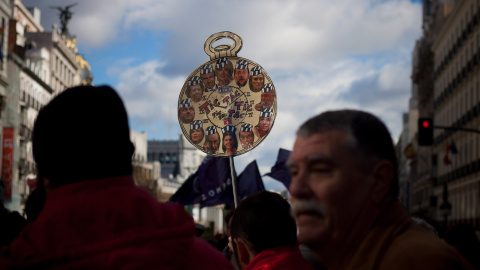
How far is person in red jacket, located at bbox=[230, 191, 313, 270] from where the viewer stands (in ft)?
13.9

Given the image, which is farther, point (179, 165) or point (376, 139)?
point (179, 165)

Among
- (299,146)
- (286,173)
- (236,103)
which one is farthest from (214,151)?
(286,173)

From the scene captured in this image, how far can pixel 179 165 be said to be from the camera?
17750cm

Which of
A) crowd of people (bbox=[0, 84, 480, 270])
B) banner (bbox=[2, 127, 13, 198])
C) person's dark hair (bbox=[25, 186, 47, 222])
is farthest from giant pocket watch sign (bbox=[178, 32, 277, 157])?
banner (bbox=[2, 127, 13, 198])

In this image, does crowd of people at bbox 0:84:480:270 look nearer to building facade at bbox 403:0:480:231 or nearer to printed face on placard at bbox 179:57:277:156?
printed face on placard at bbox 179:57:277:156

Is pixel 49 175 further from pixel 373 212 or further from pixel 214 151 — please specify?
pixel 214 151

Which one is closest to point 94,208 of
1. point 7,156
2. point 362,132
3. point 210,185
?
point 362,132

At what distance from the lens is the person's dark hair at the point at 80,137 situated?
8.07ft

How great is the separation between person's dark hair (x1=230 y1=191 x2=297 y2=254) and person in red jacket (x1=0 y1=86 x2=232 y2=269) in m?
1.69

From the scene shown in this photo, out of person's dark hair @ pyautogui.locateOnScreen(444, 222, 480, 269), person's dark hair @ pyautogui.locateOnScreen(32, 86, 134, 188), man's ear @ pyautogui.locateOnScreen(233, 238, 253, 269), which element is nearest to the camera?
person's dark hair @ pyautogui.locateOnScreen(32, 86, 134, 188)

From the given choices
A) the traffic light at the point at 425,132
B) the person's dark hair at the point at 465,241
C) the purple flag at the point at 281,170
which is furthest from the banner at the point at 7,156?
the person's dark hair at the point at 465,241

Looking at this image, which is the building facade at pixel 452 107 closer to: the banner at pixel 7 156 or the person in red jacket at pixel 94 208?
the banner at pixel 7 156

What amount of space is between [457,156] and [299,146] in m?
55.5

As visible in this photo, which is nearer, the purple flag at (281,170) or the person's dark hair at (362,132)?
the person's dark hair at (362,132)
